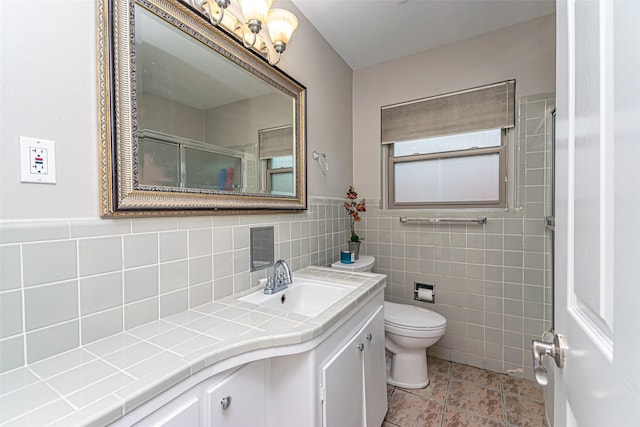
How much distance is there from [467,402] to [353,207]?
5.11 ft

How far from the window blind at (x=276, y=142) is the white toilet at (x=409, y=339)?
2.98ft

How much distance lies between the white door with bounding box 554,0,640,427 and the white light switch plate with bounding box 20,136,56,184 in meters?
1.13

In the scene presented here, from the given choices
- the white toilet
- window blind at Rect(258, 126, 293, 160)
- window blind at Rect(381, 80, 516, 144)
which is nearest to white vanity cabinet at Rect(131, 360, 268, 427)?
window blind at Rect(258, 126, 293, 160)

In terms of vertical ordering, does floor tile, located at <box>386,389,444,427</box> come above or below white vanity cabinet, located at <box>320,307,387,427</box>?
below

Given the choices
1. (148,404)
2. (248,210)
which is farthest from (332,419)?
(248,210)

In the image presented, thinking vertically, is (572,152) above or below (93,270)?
above

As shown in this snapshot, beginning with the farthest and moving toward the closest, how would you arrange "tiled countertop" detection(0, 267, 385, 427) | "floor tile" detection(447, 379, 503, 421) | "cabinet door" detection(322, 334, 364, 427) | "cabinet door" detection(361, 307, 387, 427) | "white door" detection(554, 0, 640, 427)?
"floor tile" detection(447, 379, 503, 421) < "cabinet door" detection(361, 307, 387, 427) < "cabinet door" detection(322, 334, 364, 427) < "tiled countertop" detection(0, 267, 385, 427) < "white door" detection(554, 0, 640, 427)

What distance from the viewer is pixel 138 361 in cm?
68

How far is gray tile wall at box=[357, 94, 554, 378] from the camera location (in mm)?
1861

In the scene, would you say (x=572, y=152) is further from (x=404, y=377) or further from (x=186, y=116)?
(x=404, y=377)

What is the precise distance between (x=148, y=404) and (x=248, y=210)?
856 millimetres

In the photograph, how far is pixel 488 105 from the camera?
201cm

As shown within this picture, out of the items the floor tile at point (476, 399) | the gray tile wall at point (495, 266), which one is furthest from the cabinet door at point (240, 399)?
the gray tile wall at point (495, 266)

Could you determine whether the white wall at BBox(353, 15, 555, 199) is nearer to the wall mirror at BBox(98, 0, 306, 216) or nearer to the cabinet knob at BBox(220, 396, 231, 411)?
the wall mirror at BBox(98, 0, 306, 216)
